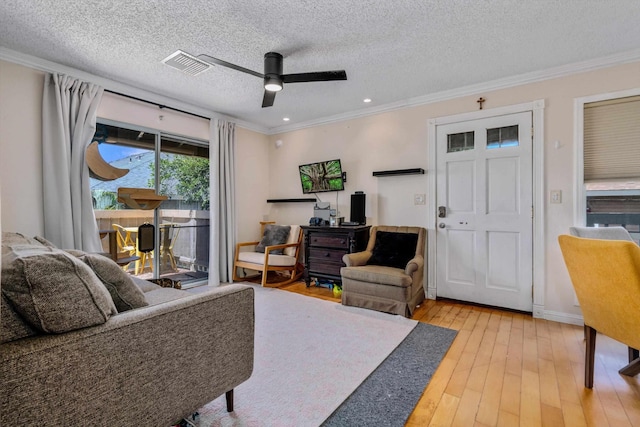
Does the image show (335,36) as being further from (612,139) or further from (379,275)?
(612,139)

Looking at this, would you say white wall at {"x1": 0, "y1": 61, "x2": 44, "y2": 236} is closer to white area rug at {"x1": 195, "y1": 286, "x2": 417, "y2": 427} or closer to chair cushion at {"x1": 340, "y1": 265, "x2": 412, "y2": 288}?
white area rug at {"x1": 195, "y1": 286, "x2": 417, "y2": 427}

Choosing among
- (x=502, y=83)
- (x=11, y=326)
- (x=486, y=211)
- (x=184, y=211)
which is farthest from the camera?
(x=184, y=211)

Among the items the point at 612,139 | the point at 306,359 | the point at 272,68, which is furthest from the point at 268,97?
the point at 612,139

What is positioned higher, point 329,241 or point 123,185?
point 123,185

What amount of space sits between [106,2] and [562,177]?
404cm

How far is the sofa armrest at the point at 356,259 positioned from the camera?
3.34m

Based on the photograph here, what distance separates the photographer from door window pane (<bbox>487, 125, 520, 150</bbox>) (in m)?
3.13

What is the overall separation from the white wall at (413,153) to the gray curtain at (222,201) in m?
0.89

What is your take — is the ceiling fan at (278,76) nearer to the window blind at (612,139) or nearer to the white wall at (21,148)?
the white wall at (21,148)

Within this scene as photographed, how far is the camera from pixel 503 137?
3.19m

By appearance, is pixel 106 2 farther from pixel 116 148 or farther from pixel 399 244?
pixel 399 244

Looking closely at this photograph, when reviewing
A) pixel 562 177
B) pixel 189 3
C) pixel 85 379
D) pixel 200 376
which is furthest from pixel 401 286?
pixel 189 3

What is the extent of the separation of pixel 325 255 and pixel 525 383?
246cm

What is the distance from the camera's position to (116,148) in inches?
136
